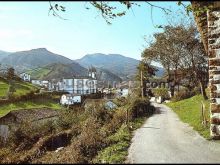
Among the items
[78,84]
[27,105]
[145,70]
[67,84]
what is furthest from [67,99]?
[67,84]

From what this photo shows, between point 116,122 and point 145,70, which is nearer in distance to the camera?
point 116,122

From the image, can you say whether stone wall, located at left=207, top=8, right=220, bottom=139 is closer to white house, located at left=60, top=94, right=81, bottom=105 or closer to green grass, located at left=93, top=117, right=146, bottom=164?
green grass, located at left=93, top=117, right=146, bottom=164

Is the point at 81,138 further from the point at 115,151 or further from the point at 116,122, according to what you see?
the point at 116,122

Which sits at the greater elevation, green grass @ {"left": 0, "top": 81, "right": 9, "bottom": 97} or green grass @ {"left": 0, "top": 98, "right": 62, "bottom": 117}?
green grass @ {"left": 0, "top": 81, "right": 9, "bottom": 97}

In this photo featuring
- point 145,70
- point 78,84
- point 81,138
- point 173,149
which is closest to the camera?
point 173,149

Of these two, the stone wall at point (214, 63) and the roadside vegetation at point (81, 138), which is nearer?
the roadside vegetation at point (81, 138)

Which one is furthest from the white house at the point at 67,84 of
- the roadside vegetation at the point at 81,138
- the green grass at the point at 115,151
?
the green grass at the point at 115,151

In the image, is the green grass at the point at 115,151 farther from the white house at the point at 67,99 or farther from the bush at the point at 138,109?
the white house at the point at 67,99

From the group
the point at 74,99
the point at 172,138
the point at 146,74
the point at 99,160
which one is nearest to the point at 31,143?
the point at 172,138

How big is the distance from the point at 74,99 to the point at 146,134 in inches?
2989

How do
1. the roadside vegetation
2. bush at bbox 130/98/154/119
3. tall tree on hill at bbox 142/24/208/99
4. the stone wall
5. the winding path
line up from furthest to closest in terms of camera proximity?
tall tree on hill at bbox 142/24/208/99 < bush at bbox 130/98/154/119 < the stone wall < the roadside vegetation < the winding path

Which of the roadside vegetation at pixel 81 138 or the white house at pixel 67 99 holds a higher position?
the white house at pixel 67 99

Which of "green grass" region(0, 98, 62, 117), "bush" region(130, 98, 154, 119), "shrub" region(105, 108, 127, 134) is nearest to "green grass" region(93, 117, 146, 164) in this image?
"shrub" region(105, 108, 127, 134)

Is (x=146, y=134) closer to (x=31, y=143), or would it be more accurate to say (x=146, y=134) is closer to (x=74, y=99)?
(x=31, y=143)
